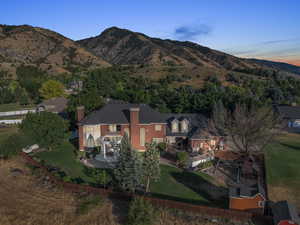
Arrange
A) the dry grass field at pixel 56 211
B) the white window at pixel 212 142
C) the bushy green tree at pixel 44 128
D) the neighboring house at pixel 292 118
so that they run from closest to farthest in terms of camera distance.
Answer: the dry grass field at pixel 56 211 → the bushy green tree at pixel 44 128 → the white window at pixel 212 142 → the neighboring house at pixel 292 118

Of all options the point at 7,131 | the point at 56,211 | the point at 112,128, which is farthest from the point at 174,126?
the point at 7,131

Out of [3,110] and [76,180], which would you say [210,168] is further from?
[3,110]

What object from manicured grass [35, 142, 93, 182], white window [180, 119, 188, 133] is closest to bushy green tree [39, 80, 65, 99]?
manicured grass [35, 142, 93, 182]

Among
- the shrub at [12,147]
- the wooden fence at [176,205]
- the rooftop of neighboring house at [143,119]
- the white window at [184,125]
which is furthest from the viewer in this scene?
the white window at [184,125]

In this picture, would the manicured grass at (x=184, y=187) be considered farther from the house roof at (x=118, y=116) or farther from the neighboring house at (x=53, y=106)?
the neighboring house at (x=53, y=106)

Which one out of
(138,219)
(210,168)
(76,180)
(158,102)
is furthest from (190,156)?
(158,102)

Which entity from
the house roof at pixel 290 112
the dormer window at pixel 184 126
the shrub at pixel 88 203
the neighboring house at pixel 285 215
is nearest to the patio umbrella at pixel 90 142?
the dormer window at pixel 184 126

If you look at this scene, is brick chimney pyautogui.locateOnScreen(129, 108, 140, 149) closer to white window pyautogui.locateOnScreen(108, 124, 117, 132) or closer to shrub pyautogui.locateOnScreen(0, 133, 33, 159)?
white window pyautogui.locateOnScreen(108, 124, 117, 132)
